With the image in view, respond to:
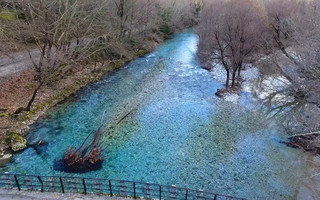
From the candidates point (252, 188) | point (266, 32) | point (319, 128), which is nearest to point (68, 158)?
point (252, 188)

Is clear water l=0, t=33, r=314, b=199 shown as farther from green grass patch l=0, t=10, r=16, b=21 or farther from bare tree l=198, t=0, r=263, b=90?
green grass patch l=0, t=10, r=16, b=21

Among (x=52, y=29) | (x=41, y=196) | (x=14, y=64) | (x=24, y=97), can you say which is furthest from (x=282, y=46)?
(x=14, y=64)

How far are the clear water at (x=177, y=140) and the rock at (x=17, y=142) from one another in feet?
1.96

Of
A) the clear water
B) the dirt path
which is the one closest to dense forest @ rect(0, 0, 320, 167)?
the dirt path

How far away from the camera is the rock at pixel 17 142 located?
48.5ft

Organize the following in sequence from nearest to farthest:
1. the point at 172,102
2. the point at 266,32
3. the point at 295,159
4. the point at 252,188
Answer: the point at 252,188 → the point at 295,159 → the point at 172,102 → the point at 266,32

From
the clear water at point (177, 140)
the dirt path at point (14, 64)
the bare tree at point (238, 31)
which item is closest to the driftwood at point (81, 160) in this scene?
the clear water at point (177, 140)

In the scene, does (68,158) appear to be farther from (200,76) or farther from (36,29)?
(200,76)

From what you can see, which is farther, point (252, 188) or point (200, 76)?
point (200, 76)

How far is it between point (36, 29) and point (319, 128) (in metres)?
22.3

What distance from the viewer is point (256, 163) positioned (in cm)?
1456

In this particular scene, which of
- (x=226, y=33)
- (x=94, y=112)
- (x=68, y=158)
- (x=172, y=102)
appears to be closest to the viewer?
(x=68, y=158)

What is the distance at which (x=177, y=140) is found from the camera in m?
16.7

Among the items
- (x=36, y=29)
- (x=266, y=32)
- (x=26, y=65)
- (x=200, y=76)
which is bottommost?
(x=200, y=76)
